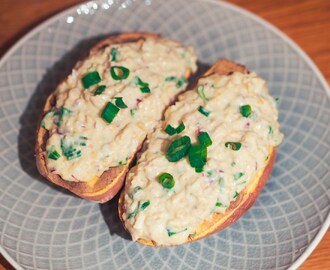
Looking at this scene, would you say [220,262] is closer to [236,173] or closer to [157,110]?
[236,173]

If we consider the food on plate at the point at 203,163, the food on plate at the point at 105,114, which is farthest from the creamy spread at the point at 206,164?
the food on plate at the point at 105,114

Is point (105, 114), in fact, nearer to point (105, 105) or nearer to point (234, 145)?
point (105, 105)

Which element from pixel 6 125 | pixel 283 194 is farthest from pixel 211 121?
pixel 6 125

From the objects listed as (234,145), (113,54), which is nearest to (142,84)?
(113,54)

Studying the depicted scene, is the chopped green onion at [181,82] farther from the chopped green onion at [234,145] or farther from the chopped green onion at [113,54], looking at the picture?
the chopped green onion at [234,145]

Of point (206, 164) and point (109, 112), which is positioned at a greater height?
point (109, 112)
